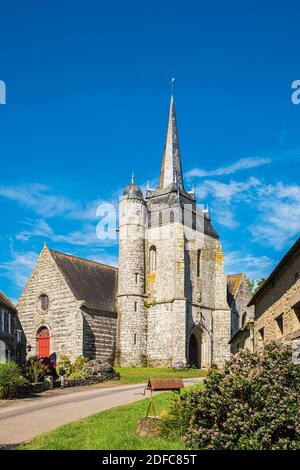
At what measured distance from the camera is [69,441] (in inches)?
380

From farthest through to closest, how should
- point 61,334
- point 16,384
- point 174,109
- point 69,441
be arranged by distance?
point 174,109
point 61,334
point 16,384
point 69,441

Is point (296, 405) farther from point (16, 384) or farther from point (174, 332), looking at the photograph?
point (174, 332)

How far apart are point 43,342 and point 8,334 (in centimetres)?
580

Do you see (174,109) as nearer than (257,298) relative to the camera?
No

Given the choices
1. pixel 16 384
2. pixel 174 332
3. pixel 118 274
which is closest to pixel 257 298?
pixel 16 384

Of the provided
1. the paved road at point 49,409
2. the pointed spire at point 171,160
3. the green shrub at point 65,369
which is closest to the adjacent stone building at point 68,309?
the green shrub at point 65,369

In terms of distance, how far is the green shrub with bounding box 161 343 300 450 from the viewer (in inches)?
324

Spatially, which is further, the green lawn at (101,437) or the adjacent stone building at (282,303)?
the adjacent stone building at (282,303)

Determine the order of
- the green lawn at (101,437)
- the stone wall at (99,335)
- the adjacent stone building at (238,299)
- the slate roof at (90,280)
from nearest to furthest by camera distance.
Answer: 1. the green lawn at (101,437)
2. the stone wall at (99,335)
3. the slate roof at (90,280)
4. the adjacent stone building at (238,299)

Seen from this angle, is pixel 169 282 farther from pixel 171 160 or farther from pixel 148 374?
pixel 171 160

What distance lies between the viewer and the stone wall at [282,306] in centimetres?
1369

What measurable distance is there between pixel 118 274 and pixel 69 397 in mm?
21362

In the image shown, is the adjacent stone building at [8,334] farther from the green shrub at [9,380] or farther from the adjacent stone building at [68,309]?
the green shrub at [9,380]

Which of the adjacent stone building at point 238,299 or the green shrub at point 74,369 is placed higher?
the adjacent stone building at point 238,299
